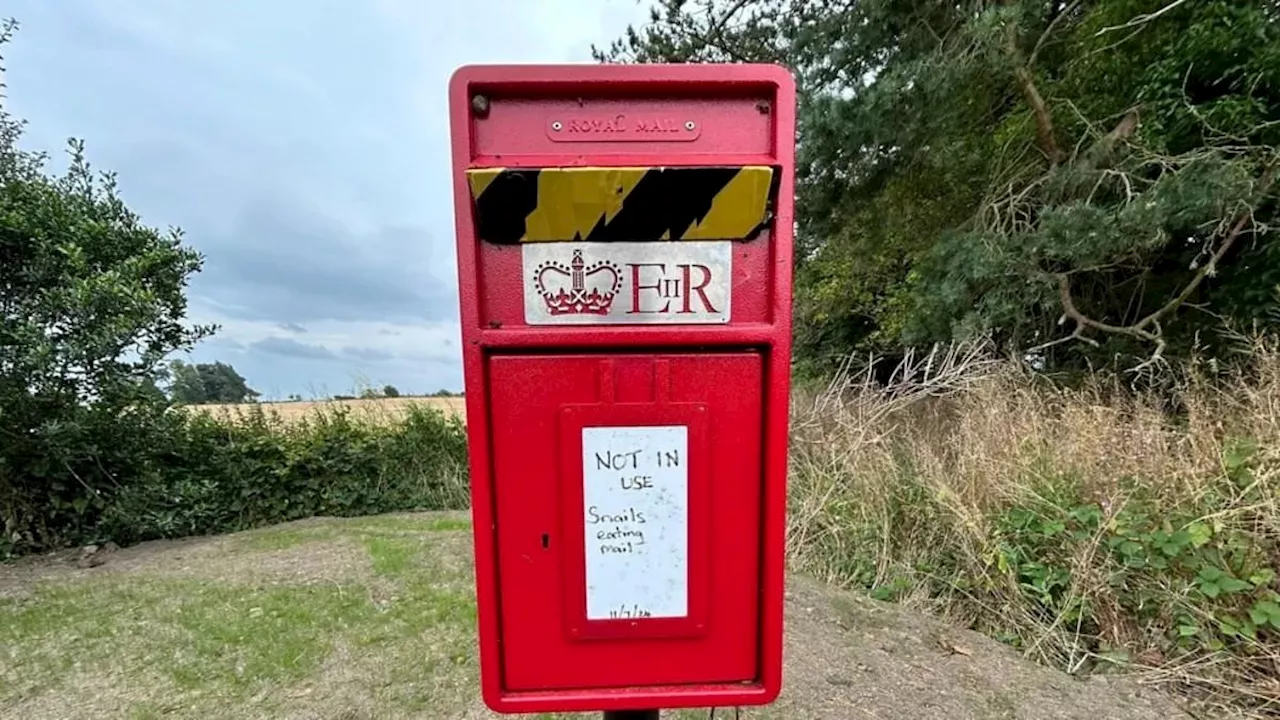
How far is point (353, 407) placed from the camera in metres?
6.07

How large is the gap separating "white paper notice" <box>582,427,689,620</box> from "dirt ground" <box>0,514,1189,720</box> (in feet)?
4.63

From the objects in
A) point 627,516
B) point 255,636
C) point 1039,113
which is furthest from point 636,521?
point 1039,113

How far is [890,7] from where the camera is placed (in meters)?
5.45

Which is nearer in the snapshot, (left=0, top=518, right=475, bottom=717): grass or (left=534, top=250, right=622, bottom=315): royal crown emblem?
(left=534, top=250, right=622, bottom=315): royal crown emblem

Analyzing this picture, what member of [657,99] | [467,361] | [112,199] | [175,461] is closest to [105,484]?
[175,461]

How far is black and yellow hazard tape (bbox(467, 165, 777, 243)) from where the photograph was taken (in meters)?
1.06

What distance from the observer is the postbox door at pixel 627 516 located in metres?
1.16

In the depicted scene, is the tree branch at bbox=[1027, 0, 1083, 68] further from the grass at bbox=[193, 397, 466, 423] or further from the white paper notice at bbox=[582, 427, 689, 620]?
the grass at bbox=[193, 397, 466, 423]

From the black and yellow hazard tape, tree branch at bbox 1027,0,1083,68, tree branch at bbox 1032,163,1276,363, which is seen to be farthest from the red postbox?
tree branch at bbox 1027,0,1083,68

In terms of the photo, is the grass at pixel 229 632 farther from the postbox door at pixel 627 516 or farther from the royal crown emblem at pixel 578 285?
the royal crown emblem at pixel 578 285

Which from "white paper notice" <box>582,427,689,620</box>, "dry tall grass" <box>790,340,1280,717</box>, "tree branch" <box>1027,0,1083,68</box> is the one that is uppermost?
"tree branch" <box>1027,0,1083,68</box>

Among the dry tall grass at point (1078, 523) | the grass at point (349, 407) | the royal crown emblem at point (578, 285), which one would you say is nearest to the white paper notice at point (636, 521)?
the royal crown emblem at point (578, 285)

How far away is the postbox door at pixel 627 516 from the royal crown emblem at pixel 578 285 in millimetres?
97

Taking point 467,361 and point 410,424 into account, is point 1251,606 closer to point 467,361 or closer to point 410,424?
point 467,361
